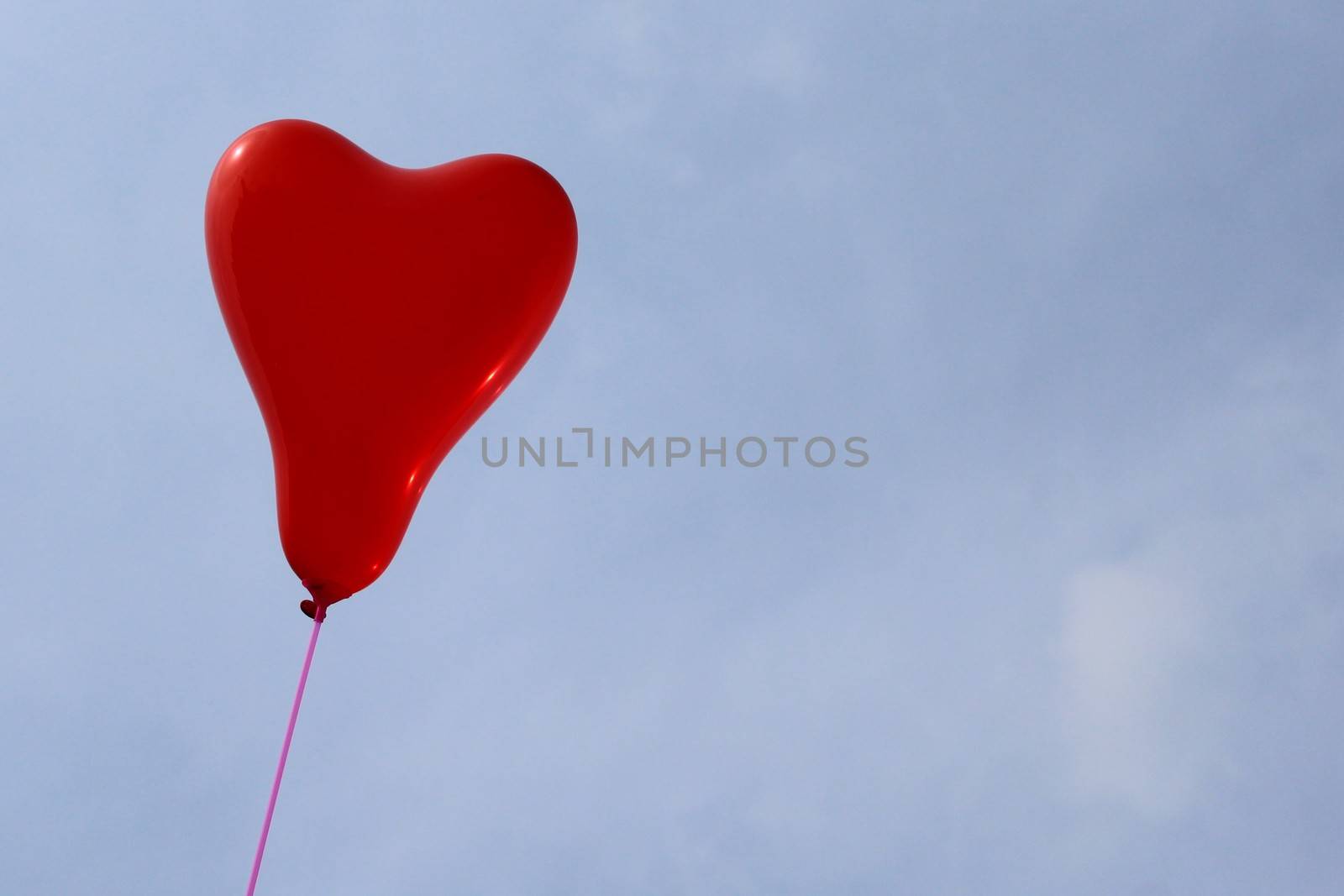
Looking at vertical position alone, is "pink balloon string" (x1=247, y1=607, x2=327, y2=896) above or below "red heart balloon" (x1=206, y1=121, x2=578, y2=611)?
below

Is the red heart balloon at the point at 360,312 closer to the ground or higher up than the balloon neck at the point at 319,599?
higher up

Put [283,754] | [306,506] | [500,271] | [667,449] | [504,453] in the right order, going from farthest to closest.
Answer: [667,449] → [504,453] → [500,271] → [306,506] → [283,754]

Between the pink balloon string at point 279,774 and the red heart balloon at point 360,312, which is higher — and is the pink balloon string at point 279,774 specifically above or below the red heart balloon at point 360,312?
below

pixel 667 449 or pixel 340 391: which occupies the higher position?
pixel 667 449

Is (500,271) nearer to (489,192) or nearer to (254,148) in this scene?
(489,192)

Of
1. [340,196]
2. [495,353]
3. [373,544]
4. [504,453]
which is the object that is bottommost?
[373,544]

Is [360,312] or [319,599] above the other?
[360,312]

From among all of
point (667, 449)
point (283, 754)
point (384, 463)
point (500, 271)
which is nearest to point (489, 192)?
point (500, 271)

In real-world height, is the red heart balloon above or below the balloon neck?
above
